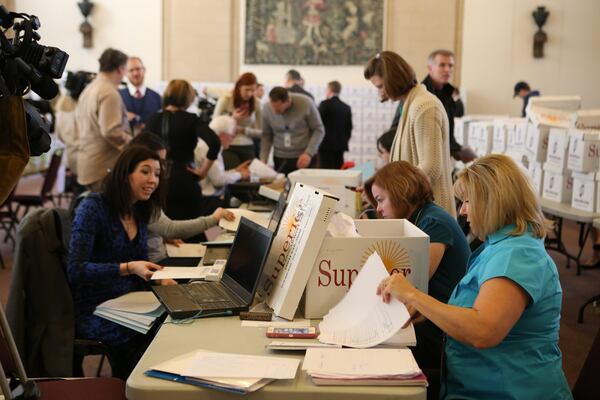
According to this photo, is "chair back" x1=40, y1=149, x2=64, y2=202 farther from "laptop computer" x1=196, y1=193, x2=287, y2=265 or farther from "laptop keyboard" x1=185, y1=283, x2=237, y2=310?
"laptop keyboard" x1=185, y1=283, x2=237, y2=310

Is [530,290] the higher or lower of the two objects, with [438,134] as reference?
lower

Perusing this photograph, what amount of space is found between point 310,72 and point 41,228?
30.1 feet

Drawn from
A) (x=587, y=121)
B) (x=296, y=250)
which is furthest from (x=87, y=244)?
(x=587, y=121)

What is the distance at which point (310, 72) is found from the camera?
11.6 meters

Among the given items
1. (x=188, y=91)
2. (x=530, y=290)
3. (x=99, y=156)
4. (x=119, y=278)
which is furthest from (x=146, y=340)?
(x=99, y=156)

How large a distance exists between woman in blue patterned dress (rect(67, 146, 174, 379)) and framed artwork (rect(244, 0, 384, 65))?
28.7 ft

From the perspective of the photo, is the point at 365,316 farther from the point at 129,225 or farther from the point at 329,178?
the point at 329,178

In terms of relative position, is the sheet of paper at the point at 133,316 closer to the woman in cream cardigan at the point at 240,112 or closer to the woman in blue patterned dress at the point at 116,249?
the woman in blue patterned dress at the point at 116,249

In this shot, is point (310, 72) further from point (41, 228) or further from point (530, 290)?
point (530, 290)

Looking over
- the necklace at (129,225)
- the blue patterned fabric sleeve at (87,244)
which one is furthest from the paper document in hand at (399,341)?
the necklace at (129,225)

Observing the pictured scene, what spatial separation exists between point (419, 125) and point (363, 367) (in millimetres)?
1965

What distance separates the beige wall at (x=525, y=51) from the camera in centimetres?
1152

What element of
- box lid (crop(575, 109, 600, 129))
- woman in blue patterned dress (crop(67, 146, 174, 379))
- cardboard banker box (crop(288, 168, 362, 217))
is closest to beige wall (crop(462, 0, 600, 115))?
box lid (crop(575, 109, 600, 129))

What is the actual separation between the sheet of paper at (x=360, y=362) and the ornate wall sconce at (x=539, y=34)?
10.5 meters
